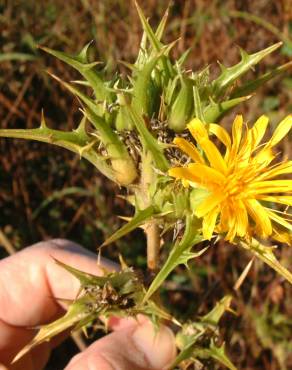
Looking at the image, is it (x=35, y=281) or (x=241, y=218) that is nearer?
(x=241, y=218)

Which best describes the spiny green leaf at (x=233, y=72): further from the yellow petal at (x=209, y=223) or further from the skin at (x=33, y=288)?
the skin at (x=33, y=288)

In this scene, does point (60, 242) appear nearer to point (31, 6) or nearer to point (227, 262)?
point (227, 262)

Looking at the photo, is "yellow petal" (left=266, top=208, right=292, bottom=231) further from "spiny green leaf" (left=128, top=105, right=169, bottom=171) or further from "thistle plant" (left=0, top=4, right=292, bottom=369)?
"spiny green leaf" (left=128, top=105, right=169, bottom=171)

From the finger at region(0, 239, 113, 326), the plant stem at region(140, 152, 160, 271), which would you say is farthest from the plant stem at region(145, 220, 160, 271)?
the finger at region(0, 239, 113, 326)

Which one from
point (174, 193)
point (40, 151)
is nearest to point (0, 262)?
point (174, 193)

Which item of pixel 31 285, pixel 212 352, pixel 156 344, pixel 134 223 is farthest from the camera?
pixel 31 285

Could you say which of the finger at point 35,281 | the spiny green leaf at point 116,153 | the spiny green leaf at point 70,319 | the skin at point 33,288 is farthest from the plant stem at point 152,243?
the finger at point 35,281

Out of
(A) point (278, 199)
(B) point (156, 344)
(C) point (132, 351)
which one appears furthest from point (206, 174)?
(C) point (132, 351)

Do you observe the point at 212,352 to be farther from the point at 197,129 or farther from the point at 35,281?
the point at 35,281
